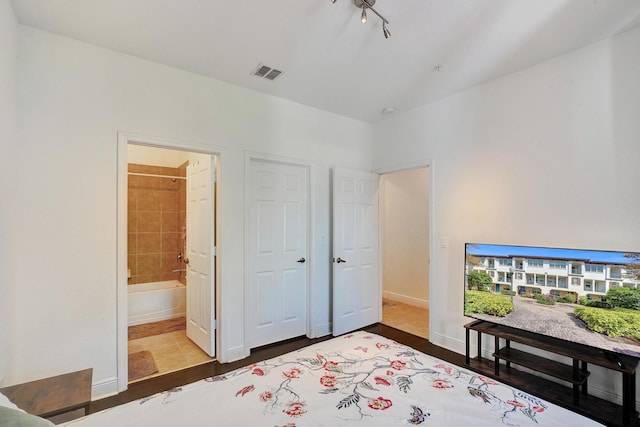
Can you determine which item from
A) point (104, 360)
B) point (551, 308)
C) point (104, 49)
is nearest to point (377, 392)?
point (551, 308)

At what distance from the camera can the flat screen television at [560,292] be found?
2.03 m

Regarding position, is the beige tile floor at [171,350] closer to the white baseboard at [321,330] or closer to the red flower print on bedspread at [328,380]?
the white baseboard at [321,330]

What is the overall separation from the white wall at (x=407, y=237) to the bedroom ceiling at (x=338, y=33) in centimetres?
223

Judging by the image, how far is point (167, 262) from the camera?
4684 mm

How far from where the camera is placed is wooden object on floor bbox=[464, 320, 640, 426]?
6.49ft

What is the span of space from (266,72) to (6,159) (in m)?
2.02

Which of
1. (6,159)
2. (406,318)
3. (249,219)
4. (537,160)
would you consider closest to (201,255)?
(249,219)

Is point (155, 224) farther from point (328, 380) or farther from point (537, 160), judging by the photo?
point (537, 160)

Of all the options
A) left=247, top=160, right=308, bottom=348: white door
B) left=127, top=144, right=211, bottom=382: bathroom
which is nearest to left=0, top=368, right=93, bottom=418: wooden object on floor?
left=247, top=160, right=308, bottom=348: white door

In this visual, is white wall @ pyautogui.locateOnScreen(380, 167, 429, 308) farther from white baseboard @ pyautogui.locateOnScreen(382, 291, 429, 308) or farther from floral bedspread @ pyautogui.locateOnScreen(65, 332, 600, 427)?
floral bedspread @ pyautogui.locateOnScreen(65, 332, 600, 427)

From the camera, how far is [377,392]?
129 centimetres

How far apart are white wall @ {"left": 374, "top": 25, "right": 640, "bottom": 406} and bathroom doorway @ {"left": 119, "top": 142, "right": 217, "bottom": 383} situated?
2.53 meters

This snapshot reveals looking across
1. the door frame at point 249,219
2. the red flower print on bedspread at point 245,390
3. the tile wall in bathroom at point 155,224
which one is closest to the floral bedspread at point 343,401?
the red flower print on bedspread at point 245,390

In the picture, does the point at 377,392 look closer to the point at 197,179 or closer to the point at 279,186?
the point at 279,186
